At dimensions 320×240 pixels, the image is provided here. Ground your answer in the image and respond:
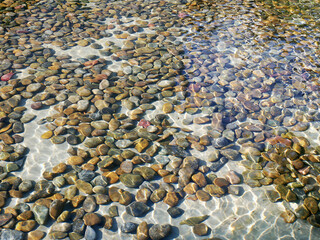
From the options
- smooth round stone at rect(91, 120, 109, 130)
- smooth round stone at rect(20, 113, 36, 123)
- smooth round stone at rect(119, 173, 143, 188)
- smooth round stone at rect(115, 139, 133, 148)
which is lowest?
smooth round stone at rect(119, 173, 143, 188)

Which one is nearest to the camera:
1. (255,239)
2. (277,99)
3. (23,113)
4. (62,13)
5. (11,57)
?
(255,239)

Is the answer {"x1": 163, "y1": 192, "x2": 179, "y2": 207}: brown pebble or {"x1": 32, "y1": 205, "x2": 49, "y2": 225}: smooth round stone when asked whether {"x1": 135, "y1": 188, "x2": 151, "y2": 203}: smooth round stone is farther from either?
{"x1": 32, "y1": 205, "x2": 49, "y2": 225}: smooth round stone

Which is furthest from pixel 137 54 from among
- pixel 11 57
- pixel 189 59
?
pixel 11 57

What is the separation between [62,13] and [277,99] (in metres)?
4.60

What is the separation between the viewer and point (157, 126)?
4.20m

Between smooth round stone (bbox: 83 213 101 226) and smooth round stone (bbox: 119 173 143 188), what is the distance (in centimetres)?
48

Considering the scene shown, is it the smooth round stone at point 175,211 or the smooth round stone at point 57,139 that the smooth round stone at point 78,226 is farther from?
the smooth round stone at point 57,139

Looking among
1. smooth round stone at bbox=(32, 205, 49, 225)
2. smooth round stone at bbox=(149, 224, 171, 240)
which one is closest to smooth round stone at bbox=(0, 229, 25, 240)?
smooth round stone at bbox=(32, 205, 49, 225)

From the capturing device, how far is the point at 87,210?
10.5ft

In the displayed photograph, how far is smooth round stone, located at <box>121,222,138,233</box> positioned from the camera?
3.04 metres

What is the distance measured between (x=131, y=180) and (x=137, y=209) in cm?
36

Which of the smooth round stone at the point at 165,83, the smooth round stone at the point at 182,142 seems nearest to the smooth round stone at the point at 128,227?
the smooth round stone at the point at 182,142

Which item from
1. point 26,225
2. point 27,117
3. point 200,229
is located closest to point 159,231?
point 200,229

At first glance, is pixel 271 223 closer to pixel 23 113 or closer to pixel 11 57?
pixel 23 113
